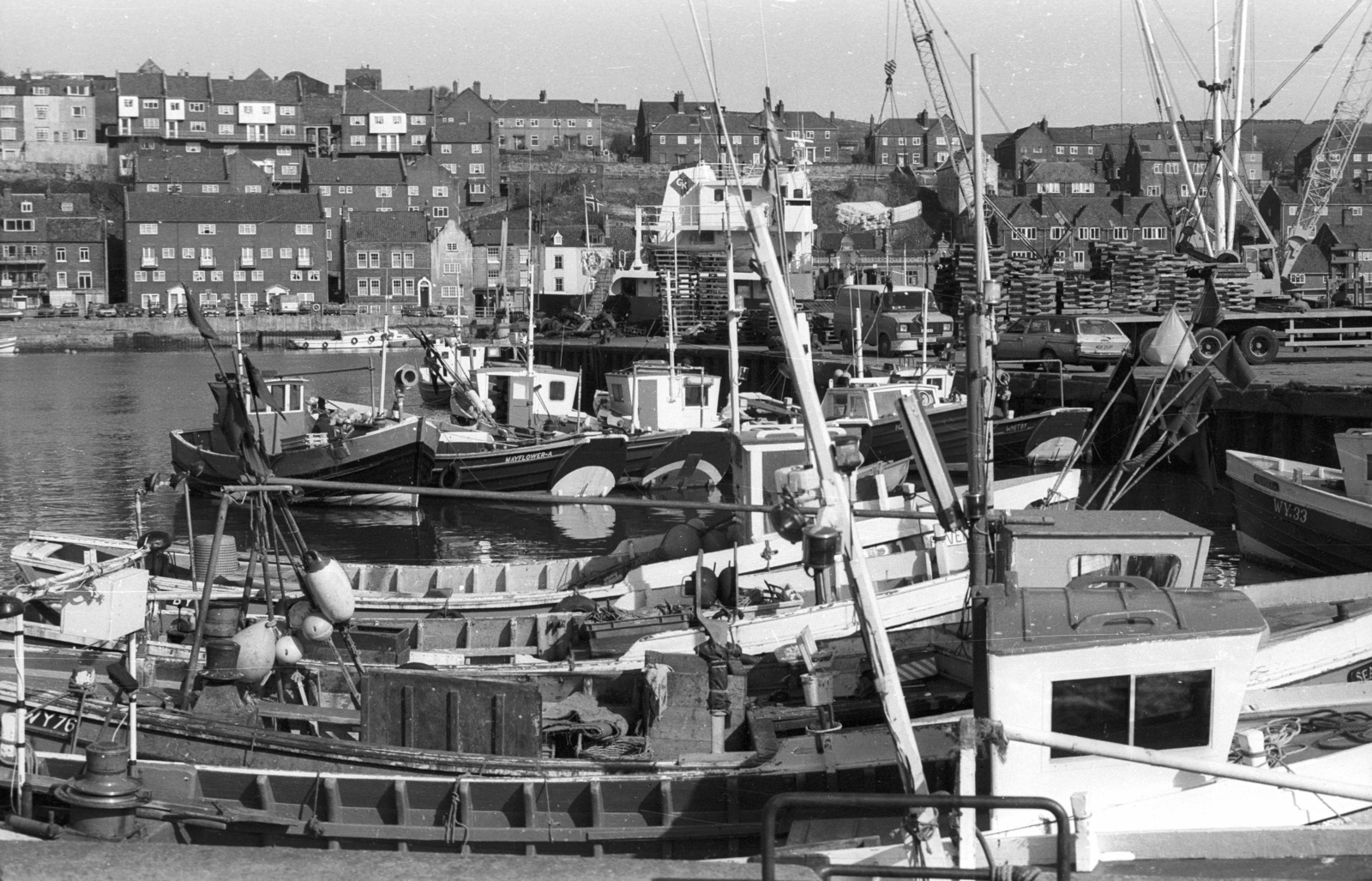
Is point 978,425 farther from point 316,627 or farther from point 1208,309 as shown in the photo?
point 316,627

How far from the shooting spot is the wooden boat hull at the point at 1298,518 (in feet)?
64.4

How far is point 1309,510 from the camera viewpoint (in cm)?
2069

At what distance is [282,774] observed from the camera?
9.16 meters

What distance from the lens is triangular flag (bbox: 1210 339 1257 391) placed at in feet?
38.3

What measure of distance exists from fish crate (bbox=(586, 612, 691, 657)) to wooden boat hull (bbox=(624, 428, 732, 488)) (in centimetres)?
1883

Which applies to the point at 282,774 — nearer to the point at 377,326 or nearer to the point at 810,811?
the point at 810,811

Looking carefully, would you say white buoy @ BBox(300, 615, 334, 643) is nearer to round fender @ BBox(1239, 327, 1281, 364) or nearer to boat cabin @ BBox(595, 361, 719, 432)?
round fender @ BBox(1239, 327, 1281, 364)

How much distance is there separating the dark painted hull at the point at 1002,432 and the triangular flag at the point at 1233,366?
17212mm

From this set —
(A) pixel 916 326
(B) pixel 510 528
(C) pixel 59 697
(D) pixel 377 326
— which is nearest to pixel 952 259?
(A) pixel 916 326

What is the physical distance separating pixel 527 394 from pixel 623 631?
24.3 metres

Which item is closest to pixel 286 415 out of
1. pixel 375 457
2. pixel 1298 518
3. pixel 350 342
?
pixel 375 457

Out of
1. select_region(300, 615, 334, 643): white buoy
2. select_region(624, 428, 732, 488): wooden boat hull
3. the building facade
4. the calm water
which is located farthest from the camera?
the building facade

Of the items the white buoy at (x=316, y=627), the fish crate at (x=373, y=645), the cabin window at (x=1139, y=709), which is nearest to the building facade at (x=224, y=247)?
the fish crate at (x=373, y=645)

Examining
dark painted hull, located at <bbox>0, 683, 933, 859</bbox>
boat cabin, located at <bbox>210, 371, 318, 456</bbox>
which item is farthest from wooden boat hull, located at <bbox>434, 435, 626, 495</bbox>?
dark painted hull, located at <bbox>0, 683, 933, 859</bbox>
